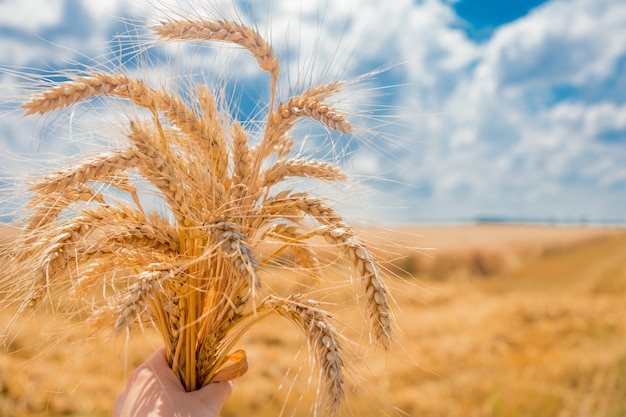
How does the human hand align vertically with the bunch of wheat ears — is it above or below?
below

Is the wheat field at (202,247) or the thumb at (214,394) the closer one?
the wheat field at (202,247)

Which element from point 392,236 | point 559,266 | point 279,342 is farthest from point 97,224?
point 559,266

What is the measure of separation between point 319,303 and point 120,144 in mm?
672

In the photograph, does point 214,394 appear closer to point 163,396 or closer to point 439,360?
point 163,396

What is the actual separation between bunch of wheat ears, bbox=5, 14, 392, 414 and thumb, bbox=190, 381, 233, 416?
3cm

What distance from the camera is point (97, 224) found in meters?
1.16

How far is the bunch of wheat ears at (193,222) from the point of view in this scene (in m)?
1.09

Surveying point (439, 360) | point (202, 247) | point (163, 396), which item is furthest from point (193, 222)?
point (439, 360)

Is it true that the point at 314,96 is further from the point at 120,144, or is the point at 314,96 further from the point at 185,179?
the point at 120,144

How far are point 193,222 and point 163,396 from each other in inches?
17.3

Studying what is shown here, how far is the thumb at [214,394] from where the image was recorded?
3.95ft

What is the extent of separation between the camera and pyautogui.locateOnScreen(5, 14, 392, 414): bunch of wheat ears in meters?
1.09

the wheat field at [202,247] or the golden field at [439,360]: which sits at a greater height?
the wheat field at [202,247]

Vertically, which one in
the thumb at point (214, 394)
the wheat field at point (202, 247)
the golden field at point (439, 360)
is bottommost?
the golden field at point (439, 360)
